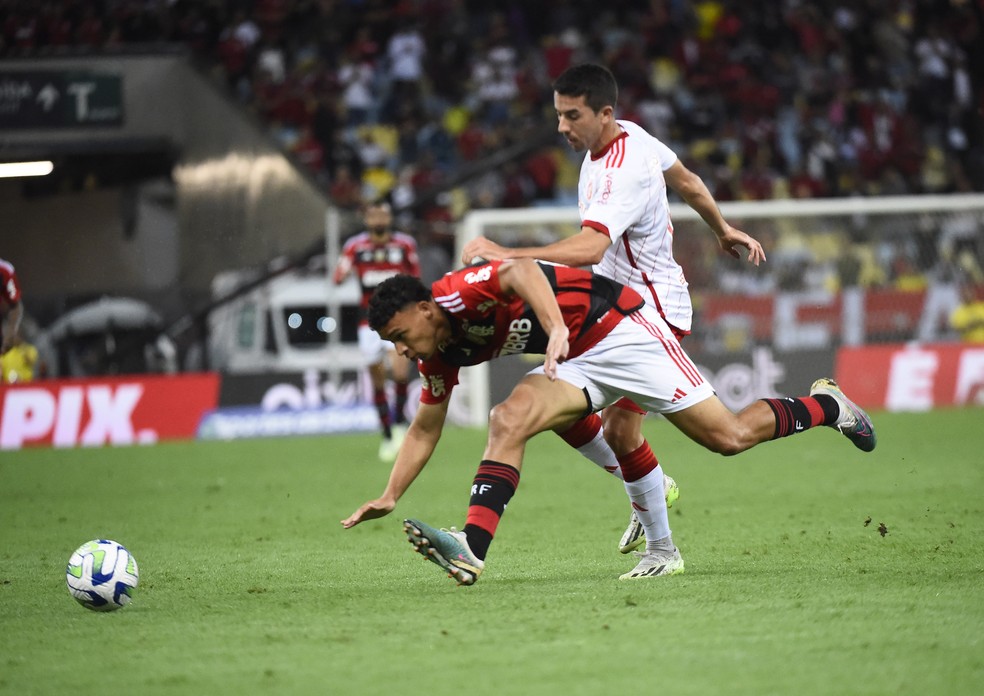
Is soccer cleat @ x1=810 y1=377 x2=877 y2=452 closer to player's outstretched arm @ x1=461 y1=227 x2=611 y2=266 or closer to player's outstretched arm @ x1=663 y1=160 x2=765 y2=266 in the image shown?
player's outstretched arm @ x1=663 y1=160 x2=765 y2=266

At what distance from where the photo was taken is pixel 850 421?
6492 mm

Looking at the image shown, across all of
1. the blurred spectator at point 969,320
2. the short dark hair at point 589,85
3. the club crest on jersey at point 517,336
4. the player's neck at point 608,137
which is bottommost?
the blurred spectator at point 969,320

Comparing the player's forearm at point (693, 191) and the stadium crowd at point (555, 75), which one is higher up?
the player's forearm at point (693, 191)

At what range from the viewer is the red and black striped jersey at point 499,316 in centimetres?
555

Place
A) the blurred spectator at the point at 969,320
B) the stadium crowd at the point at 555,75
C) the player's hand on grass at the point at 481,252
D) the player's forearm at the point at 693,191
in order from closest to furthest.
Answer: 1. the player's hand on grass at the point at 481,252
2. the player's forearm at the point at 693,191
3. the blurred spectator at the point at 969,320
4. the stadium crowd at the point at 555,75

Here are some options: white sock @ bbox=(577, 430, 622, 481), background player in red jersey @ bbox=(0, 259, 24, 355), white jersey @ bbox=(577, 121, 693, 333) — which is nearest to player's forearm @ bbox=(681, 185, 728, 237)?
white jersey @ bbox=(577, 121, 693, 333)

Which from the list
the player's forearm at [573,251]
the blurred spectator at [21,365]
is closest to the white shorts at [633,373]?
the player's forearm at [573,251]

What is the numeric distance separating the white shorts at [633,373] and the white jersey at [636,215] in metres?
0.43

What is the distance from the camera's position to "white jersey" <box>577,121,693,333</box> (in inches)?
235

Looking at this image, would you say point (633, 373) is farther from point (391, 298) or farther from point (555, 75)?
point (555, 75)

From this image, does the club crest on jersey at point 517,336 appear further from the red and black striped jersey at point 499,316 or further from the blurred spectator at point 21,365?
the blurred spectator at point 21,365

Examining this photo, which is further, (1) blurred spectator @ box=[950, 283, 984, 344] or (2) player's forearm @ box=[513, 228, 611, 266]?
(1) blurred spectator @ box=[950, 283, 984, 344]

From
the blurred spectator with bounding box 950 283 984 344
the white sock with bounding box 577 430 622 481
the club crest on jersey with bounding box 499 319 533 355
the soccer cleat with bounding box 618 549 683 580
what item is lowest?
the blurred spectator with bounding box 950 283 984 344

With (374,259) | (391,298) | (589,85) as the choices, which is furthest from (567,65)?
(391,298)
